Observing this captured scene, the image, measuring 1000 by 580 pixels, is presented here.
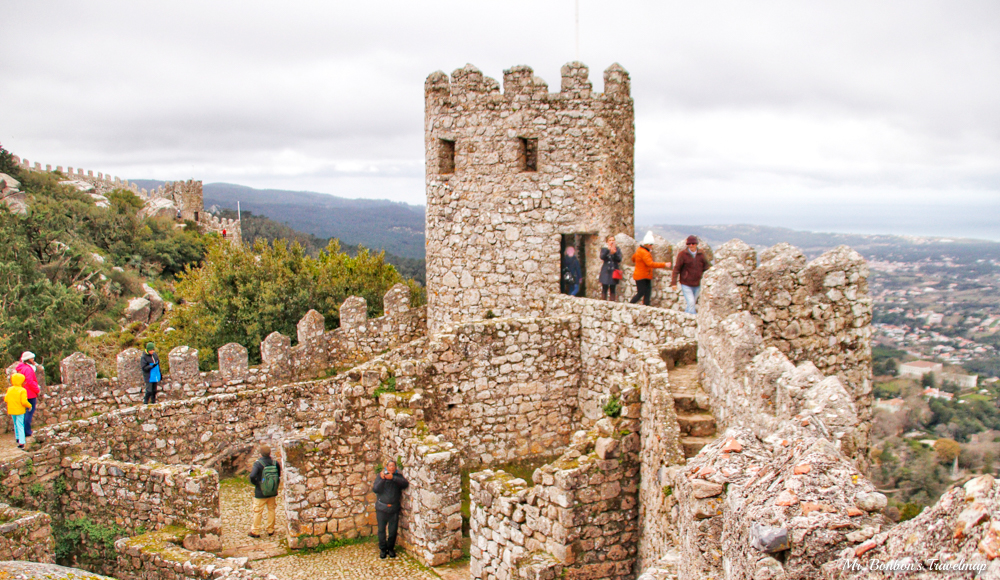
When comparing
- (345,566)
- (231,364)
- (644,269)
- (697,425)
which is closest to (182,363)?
(231,364)

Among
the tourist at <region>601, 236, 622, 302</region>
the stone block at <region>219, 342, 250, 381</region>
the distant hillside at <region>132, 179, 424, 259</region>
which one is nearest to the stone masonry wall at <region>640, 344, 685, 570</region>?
the tourist at <region>601, 236, 622, 302</region>

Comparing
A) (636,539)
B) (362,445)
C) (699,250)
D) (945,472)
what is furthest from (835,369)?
(362,445)

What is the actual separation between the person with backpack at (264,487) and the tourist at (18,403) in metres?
4.35

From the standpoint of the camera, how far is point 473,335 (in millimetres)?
10188

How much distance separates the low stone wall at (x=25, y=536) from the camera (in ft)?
27.3

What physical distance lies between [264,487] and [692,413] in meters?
6.27

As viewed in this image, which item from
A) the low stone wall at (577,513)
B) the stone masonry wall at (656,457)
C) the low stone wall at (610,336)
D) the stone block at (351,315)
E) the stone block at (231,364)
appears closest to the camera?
the stone masonry wall at (656,457)

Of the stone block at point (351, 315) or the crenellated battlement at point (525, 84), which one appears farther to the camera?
the stone block at point (351, 315)

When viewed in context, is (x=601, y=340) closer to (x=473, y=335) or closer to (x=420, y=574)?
(x=473, y=335)

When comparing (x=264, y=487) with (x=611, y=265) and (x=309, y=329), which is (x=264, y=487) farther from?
(x=611, y=265)

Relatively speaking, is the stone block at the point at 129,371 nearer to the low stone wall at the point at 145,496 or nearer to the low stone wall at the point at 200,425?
the low stone wall at the point at 200,425

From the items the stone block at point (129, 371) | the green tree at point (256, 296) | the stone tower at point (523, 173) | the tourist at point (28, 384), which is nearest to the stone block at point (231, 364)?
the stone block at point (129, 371)

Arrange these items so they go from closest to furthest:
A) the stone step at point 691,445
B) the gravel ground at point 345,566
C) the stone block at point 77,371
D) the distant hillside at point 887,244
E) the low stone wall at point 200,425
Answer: the stone step at point 691,445 → the gravel ground at point 345,566 → the low stone wall at point 200,425 → the stone block at point 77,371 → the distant hillside at point 887,244

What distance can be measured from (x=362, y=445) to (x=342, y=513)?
0.97 metres
